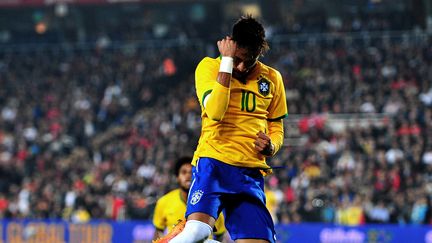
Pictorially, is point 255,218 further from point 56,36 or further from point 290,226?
point 56,36

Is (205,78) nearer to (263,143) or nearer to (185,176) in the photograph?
(263,143)

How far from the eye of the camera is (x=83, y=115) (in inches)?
1316

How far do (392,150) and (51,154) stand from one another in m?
11.4

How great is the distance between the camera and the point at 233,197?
23.3 feet

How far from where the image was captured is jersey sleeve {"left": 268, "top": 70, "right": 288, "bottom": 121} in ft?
24.3

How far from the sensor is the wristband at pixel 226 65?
22.5 ft

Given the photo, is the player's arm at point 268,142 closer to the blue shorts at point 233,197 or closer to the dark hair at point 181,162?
the blue shorts at point 233,197

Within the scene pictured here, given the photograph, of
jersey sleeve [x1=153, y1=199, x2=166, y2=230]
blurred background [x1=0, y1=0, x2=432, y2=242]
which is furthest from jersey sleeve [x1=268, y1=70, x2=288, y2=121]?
blurred background [x1=0, y1=0, x2=432, y2=242]

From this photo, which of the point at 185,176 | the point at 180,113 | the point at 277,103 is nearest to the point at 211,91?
the point at 277,103

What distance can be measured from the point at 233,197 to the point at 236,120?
1.89 ft

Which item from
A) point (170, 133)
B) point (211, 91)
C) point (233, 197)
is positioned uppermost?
point (211, 91)

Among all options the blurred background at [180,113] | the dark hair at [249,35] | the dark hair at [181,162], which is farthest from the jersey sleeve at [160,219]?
the blurred background at [180,113]

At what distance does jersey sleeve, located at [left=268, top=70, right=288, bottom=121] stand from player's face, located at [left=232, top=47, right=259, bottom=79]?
0.31 meters

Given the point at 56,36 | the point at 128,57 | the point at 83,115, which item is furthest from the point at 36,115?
the point at 56,36
